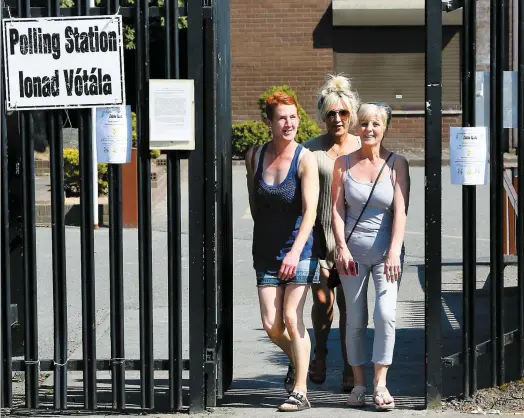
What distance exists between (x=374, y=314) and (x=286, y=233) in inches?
26.4

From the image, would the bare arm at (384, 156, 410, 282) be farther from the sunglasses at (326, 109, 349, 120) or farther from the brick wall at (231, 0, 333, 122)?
the brick wall at (231, 0, 333, 122)

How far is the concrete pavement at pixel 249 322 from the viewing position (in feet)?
21.1

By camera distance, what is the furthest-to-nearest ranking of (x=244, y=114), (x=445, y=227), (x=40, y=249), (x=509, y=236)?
1. (x=244, y=114)
2. (x=445, y=227)
3. (x=40, y=249)
4. (x=509, y=236)

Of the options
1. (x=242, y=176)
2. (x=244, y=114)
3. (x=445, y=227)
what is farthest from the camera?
(x=244, y=114)

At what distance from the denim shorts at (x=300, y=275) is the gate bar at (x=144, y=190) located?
64cm

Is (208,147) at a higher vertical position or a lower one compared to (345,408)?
higher

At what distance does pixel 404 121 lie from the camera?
2497 cm

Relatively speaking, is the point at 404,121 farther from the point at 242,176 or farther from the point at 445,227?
the point at 445,227

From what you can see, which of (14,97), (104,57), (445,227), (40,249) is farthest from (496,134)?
(445,227)

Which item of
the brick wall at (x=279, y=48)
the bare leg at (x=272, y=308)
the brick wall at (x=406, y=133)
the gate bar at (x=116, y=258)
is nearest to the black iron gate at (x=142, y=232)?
the gate bar at (x=116, y=258)

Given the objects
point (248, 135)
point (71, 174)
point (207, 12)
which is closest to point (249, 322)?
point (207, 12)

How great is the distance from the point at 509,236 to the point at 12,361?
491 cm

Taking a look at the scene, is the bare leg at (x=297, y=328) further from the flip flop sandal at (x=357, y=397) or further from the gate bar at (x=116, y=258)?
the gate bar at (x=116, y=258)

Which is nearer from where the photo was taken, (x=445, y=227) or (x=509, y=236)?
(x=509, y=236)
